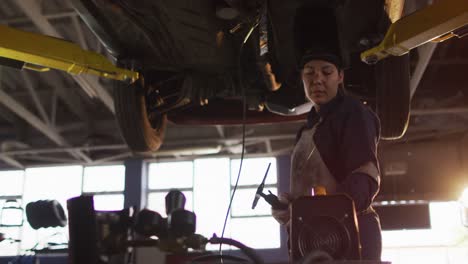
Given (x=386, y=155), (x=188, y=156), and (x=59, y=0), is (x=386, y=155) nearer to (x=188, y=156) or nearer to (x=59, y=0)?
(x=188, y=156)

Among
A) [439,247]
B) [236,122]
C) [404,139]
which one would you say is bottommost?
[439,247]

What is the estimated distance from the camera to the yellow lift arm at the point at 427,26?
1.80m

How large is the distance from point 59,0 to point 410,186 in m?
5.79

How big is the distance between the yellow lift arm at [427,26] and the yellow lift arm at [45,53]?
3.90 feet

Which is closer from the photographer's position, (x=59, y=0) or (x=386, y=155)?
(x=59, y=0)

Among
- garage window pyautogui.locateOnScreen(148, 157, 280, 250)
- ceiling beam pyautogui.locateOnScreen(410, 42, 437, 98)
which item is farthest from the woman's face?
garage window pyautogui.locateOnScreen(148, 157, 280, 250)

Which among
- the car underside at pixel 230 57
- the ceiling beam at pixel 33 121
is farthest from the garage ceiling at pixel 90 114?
the car underside at pixel 230 57

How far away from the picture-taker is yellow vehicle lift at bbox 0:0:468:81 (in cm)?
183

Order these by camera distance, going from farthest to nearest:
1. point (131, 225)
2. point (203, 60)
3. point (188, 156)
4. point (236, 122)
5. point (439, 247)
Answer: point (188, 156) < point (439, 247) < point (236, 122) < point (203, 60) < point (131, 225)

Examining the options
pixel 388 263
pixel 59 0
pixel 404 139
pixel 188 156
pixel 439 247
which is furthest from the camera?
pixel 188 156

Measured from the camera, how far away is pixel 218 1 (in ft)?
7.34

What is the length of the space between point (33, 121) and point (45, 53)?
759cm

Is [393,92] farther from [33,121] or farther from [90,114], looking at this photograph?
[90,114]

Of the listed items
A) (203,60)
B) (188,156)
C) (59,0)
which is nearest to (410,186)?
(188,156)
